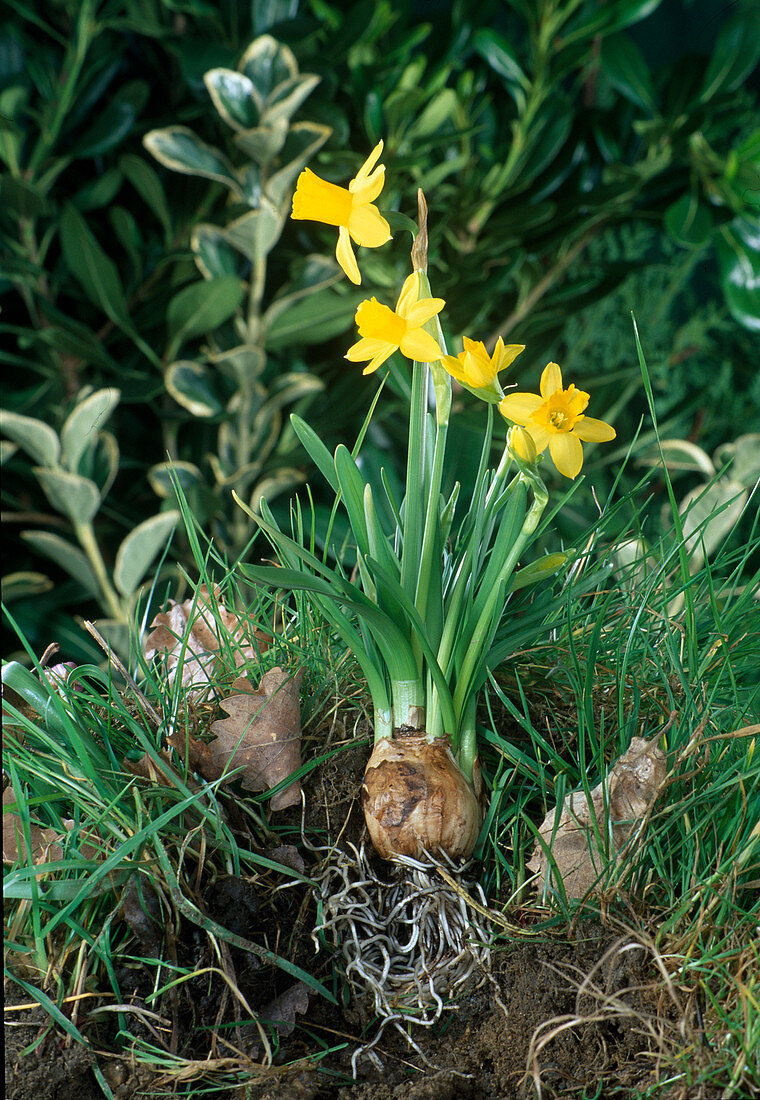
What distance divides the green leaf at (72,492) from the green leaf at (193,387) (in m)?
0.15

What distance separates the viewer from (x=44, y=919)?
367 mm

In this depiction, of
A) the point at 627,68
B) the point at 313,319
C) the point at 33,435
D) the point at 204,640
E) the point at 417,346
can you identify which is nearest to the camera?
the point at 417,346

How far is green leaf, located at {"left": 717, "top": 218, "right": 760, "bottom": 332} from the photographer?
120 centimetres

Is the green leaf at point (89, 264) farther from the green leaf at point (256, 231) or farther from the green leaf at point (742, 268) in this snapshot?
the green leaf at point (742, 268)

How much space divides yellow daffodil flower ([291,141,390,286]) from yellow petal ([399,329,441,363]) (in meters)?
0.03

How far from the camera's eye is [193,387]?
1060 mm

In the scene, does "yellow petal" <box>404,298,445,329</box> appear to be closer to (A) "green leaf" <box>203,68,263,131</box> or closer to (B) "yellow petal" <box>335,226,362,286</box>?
(B) "yellow petal" <box>335,226,362,286</box>

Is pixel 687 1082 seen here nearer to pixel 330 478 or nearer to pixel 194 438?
pixel 330 478

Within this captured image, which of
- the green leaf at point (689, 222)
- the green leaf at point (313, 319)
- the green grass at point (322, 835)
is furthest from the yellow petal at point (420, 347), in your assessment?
the green leaf at point (689, 222)

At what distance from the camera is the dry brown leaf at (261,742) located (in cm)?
41

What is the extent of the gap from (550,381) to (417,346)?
70mm

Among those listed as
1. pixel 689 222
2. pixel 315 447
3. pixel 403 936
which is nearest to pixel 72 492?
pixel 315 447

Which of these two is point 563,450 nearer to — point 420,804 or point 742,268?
point 420,804

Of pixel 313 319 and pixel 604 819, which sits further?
pixel 313 319
